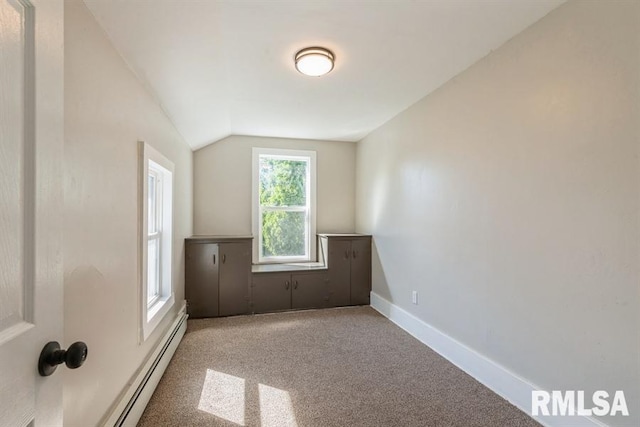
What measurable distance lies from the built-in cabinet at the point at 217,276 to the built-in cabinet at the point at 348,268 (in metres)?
1.03

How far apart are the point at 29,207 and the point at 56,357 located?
0.32 m

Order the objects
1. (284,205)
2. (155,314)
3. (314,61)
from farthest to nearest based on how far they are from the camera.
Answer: (284,205) → (155,314) → (314,61)

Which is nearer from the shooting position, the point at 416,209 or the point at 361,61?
the point at 361,61

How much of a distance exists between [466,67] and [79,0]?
7.54 feet

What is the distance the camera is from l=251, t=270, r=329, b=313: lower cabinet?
3.54 m

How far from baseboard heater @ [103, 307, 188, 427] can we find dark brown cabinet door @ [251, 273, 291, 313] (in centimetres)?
107

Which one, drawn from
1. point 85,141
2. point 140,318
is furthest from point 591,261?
point 140,318

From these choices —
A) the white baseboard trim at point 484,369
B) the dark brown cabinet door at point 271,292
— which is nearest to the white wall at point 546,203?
the white baseboard trim at point 484,369

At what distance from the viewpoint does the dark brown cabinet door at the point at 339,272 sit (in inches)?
148

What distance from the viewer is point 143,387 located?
176 centimetres

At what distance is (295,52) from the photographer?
1.97 metres

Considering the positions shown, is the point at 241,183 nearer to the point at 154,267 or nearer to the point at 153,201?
the point at 153,201

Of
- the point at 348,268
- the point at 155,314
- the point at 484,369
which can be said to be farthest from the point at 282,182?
the point at 484,369

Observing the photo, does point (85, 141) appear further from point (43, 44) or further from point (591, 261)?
point (591, 261)
